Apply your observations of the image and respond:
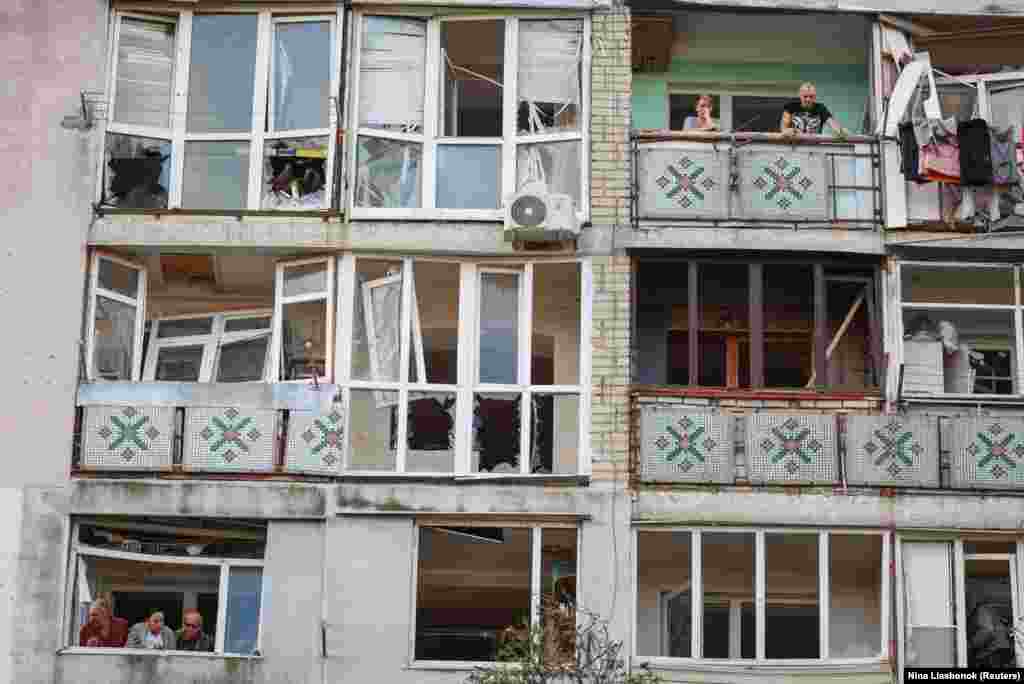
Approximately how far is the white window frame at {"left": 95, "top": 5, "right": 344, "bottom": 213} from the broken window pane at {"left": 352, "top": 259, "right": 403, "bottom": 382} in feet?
3.12

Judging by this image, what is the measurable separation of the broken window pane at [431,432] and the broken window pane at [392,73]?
319 cm

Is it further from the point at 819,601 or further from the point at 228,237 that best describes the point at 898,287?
the point at 228,237

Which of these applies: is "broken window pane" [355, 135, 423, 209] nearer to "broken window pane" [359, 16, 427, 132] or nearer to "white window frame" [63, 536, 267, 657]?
"broken window pane" [359, 16, 427, 132]

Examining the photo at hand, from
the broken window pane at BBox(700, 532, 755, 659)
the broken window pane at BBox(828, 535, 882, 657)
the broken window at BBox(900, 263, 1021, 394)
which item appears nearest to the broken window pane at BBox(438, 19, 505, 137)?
the broken window at BBox(900, 263, 1021, 394)

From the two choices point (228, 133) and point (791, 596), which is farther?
point (228, 133)

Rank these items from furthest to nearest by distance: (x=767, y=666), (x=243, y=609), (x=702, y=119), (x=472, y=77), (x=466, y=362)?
(x=472, y=77), (x=702, y=119), (x=466, y=362), (x=243, y=609), (x=767, y=666)

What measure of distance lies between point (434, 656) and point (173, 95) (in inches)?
279

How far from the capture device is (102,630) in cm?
2186

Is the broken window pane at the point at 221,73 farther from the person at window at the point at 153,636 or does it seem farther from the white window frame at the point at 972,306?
the white window frame at the point at 972,306

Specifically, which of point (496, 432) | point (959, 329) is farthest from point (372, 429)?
point (959, 329)

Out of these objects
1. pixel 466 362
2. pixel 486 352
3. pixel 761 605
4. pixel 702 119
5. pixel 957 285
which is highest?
pixel 702 119

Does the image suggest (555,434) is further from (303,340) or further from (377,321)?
(303,340)

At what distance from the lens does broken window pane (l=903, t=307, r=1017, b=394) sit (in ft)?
75.7

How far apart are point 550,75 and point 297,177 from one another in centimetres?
315
